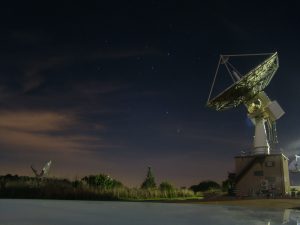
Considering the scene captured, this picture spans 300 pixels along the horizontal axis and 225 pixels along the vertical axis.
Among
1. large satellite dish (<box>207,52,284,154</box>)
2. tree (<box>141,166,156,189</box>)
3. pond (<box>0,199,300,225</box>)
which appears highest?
large satellite dish (<box>207,52,284,154</box>)

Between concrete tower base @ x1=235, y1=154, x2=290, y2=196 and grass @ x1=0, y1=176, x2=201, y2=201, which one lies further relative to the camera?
concrete tower base @ x1=235, y1=154, x2=290, y2=196

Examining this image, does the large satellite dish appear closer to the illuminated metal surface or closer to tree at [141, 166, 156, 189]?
the illuminated metal surface

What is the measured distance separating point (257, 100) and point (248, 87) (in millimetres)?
4082

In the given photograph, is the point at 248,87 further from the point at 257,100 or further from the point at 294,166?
the point at 294,166

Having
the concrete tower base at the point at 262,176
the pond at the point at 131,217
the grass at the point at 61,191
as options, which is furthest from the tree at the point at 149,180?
the pond at the point at 131,217

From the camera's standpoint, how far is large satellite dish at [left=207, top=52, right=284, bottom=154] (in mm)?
43344

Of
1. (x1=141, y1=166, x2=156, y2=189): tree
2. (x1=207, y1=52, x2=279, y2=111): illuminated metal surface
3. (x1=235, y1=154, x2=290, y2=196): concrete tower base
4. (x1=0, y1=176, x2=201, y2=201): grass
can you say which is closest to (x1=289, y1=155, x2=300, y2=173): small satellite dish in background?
(x1=235, y1=154, x2=290, y2=196): concrete tower base

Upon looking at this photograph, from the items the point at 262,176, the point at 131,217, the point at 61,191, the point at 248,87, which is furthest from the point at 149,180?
the point at 131,217

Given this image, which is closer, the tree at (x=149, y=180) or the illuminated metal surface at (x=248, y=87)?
the illuminated metal surface at (x=248, y=87)

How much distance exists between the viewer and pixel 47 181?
37312 millimetres

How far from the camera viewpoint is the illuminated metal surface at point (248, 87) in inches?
1684

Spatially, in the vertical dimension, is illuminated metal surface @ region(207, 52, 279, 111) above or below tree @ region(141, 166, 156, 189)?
above

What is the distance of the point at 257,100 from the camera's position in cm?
4825

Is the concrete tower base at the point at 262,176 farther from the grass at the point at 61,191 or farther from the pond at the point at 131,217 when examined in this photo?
the pond at the point at 131,217
